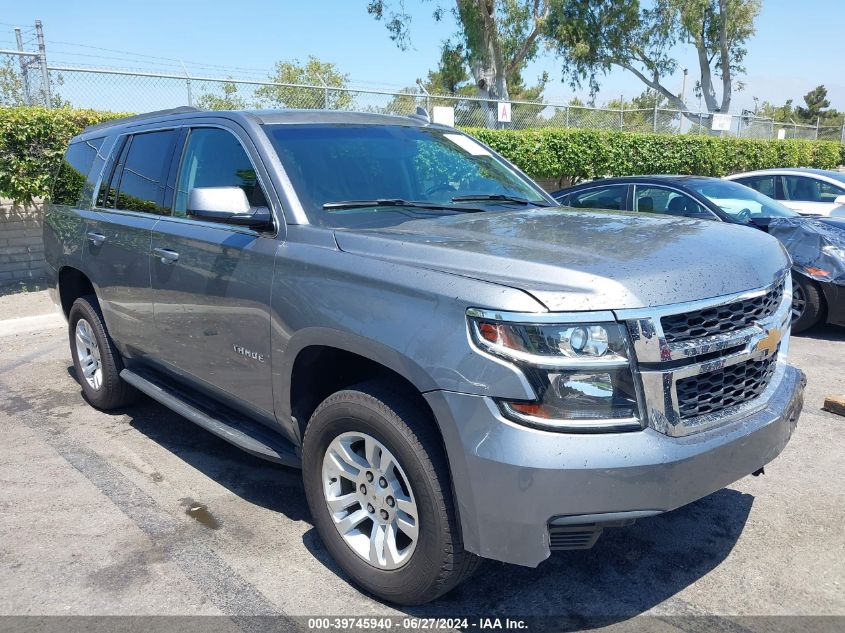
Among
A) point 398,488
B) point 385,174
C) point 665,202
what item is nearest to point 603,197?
point 665,202

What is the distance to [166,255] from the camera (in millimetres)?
4129

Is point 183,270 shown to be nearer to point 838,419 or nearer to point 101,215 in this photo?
point 101,215

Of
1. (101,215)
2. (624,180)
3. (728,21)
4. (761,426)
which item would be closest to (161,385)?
(101,215)

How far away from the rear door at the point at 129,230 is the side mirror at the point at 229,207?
982mm

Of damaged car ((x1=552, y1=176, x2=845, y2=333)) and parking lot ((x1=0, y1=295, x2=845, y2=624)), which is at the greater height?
damaged car ((x1=552, y1=176, x2=845, y2=333))

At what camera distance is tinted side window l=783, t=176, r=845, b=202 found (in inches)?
415

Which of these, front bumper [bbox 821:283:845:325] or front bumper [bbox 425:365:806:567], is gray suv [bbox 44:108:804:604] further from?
front bumper [bbox 821:283:845:325]

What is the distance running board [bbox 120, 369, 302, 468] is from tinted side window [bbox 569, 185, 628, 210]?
5468mm

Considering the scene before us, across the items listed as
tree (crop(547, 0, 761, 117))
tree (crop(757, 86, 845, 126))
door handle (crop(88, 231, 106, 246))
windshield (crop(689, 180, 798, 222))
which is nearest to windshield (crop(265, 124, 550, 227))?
door handle (crop(88, 231, 106, 246))

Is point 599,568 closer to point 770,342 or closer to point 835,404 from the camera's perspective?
point 770,342

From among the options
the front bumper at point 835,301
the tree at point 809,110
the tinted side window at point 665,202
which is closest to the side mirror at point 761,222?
the tinted side window at point 665,202

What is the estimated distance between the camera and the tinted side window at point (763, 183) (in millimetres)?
10930

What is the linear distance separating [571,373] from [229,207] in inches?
70.7

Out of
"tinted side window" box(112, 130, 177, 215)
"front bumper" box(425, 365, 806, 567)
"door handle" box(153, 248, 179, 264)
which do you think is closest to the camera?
"front bumper" box(425, 365, 806, 567)
